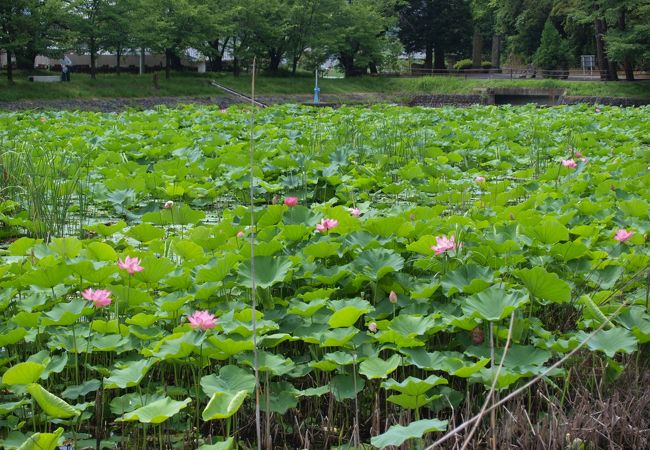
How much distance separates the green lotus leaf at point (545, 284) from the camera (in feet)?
6.89

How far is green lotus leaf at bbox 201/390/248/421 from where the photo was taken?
1541mm

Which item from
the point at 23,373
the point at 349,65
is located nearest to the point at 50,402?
the point at 23,373

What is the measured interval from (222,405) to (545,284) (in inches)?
40.1

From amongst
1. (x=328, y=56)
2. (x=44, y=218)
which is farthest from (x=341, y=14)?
(x=44, y=218)

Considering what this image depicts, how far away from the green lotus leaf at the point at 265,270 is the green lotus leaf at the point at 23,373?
2.28ft

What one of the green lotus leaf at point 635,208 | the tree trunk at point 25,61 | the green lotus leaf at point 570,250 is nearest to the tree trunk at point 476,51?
the tree trunk at point 25,61

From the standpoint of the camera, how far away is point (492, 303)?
199cm

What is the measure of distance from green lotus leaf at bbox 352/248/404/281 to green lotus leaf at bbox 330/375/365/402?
0.44 m

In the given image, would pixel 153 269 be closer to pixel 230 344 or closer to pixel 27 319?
pixel 27 319

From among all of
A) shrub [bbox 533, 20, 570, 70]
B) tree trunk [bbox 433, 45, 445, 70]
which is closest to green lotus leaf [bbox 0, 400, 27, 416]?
shrub [bbox 533, 20, 570, 70]

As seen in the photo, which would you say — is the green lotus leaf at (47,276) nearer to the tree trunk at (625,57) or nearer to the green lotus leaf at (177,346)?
the green lotus leaf at (177,346)

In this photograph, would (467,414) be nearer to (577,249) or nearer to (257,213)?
(577,249)

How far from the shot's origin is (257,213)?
10.1 feet

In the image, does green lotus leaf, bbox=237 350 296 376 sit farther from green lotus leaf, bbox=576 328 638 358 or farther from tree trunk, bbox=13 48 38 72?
tree trunk, bbox=13 48 38 72
